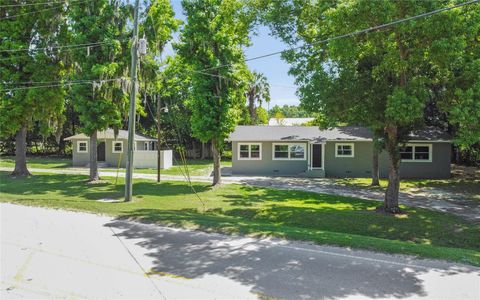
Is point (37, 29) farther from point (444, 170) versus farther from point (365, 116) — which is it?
point (444, 170)

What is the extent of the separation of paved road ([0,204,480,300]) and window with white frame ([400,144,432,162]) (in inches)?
864

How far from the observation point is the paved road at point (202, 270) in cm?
614

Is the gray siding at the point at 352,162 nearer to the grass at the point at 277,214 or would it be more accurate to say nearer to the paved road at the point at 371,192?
the paved road at the point at 371,192

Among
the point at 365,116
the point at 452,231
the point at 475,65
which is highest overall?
the point at 475,65

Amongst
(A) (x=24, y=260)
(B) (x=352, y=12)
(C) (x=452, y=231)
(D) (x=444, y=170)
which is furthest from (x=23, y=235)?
(D) (x=444, y=170)

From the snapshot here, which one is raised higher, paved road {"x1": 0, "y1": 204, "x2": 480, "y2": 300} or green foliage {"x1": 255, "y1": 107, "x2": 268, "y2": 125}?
green foliage {"x1": 255, "y1": 107, "x2": 268, "y2": 125}

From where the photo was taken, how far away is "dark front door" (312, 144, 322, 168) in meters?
29.3

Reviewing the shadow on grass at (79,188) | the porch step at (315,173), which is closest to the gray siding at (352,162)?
the porch step at (315,173)

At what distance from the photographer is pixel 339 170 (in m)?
28.5

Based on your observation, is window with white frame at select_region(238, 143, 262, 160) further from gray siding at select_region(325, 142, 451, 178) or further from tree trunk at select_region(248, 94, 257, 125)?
tree trunk at select_region(248, 94, 257, 125)

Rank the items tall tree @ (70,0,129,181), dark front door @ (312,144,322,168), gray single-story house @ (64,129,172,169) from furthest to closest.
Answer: gray single-story house @ (64,129,172,169), dark front door @ (312,144,322,168), tall tree @ (70,0,129,181)

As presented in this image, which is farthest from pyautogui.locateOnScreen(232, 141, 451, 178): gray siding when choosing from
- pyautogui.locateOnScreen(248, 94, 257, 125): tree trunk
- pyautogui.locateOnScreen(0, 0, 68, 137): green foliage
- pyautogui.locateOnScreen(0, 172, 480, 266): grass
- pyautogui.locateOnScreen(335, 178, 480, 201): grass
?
pyautogui.locateOnScreen(248, 94, 257, 125): tree trunk

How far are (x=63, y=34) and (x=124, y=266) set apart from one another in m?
21.1

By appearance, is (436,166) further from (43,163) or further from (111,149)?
(43,163)
